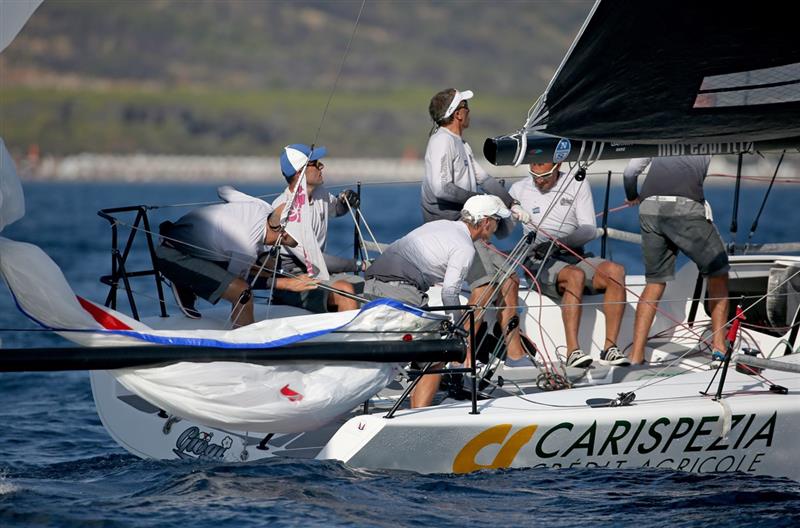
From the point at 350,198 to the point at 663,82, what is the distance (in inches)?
85.8

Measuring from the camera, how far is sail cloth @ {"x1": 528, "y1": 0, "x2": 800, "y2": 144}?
20.2 ft

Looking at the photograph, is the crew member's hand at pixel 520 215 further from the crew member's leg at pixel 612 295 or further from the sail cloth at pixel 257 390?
the sail cloth at pixel 257 390

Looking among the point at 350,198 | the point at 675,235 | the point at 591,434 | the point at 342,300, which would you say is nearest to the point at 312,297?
the point at 342,300

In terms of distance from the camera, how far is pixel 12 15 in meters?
5.33

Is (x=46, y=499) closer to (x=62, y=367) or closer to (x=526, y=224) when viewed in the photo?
(x=62, y=367)

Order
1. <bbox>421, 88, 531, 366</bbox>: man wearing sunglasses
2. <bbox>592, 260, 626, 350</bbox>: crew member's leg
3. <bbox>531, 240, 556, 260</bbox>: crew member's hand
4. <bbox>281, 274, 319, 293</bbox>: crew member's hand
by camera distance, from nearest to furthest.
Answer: <bbox>281, 274, 319, 293</bbox>: crew member's hand → <bbox>421, 88, 531, 366</bbox>: man wearing sunglasses → <bbox>592, 260, 626, 350</bbox>: crew member's leg → <bbox>531, 240, 556, 260</bbox>: crew member's hand

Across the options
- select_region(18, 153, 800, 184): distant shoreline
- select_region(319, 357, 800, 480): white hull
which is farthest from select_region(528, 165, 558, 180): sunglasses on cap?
select_region(18, 153, 800, 184): distant shoreline

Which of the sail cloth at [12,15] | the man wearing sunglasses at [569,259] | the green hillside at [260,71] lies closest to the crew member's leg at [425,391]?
the man wearing sunglasses at [569,259]

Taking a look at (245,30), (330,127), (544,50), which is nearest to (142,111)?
(330,127)

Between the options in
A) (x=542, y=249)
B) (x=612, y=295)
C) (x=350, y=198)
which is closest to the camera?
(x=350, y=198)

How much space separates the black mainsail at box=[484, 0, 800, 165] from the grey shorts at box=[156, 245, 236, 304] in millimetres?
1755

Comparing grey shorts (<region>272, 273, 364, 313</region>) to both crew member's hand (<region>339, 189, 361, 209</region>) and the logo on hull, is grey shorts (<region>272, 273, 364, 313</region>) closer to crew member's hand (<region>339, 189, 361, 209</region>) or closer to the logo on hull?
crew member's hand (<region>339, 189, 361, 209</region>)

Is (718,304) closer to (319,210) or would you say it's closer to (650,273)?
(650,273)

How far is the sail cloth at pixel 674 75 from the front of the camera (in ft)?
20.2
